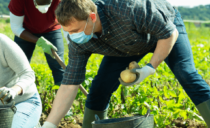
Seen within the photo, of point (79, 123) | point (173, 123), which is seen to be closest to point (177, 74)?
point (173, 123)

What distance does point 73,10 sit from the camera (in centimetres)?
167

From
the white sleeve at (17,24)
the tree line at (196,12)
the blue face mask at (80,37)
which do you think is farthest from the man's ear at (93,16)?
the tree line at (196,12)

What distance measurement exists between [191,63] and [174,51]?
15 cm

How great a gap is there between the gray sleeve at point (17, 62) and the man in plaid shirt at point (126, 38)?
0.26m

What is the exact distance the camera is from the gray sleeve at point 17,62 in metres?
2.03

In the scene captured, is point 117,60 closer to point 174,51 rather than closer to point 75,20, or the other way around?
point 174,51

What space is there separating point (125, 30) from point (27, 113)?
930 mm

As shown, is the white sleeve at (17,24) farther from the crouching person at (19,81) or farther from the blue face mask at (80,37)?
the blue face mask at (80,37)

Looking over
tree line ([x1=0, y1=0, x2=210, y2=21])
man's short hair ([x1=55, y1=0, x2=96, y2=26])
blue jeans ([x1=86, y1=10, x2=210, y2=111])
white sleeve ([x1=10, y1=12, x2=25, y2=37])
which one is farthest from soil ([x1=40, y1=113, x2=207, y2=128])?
tree line ([x1=0, y1=0, x2=210, y2=21])

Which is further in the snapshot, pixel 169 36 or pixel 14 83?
pixel 14 83

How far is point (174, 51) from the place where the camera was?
2000mm

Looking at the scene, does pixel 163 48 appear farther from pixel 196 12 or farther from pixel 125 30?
pixel 196 12

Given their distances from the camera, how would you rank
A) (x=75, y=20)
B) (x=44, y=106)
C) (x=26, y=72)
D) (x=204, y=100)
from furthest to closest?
1. (x=44, y=106)
2. (x=26, y=72)
3. (x=204, y=100)
4. (x=75, y=20)

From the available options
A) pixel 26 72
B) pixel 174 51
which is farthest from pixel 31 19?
pixel 174 51
